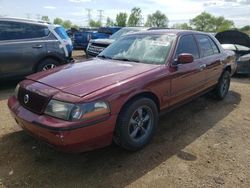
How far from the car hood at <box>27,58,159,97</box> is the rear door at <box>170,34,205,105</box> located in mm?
539

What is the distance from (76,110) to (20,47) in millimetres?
4551

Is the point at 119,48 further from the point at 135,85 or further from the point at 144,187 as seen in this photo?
the point at 144,187

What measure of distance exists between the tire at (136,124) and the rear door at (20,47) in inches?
170

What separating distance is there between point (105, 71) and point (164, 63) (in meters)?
0.96

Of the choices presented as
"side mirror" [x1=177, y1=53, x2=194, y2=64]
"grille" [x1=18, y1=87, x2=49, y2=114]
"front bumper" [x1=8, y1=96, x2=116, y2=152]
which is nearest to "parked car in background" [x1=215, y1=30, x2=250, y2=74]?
"side mirror" [x1=177, y1=53, x2=194, y2=64]

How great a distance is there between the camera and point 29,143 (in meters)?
3.87

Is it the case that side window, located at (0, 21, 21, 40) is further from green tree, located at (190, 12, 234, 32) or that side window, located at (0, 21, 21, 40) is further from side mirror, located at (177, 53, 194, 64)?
green tree, located at (190, 12, 234, 32)

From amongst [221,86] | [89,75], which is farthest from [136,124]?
[221,86]

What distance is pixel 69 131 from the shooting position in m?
2.84

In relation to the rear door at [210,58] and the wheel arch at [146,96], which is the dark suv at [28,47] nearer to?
the rear door at [210,58]

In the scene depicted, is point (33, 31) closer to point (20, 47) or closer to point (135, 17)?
point (20, 47)

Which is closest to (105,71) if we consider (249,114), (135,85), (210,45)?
(135,85)

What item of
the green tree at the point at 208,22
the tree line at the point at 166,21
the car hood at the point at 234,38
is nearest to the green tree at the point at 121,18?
the tree line at the point at 166,21

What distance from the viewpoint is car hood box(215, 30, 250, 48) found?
10.7 meters
